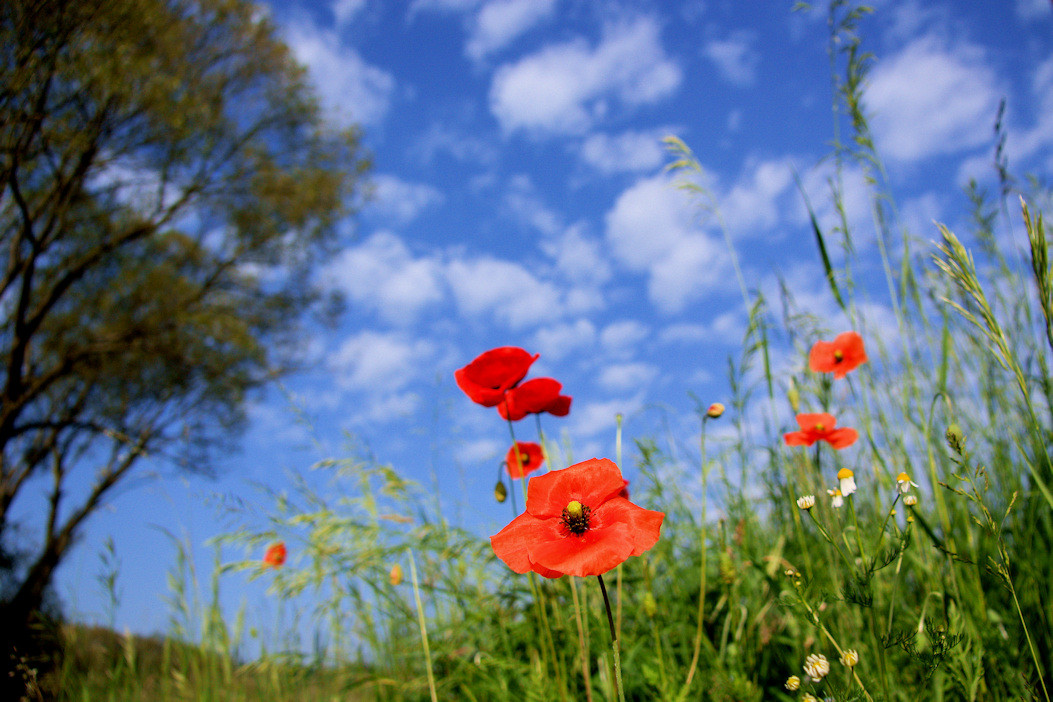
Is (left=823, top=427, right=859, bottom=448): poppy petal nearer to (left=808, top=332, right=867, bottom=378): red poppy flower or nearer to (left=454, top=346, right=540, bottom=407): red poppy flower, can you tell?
(left=808, top=332, right=867, bottom=378): red poppy flower

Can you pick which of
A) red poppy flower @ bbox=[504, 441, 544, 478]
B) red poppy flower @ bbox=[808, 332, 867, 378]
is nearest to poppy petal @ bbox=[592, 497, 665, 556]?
red poppy flower @ bbox=[504, 441, 544, 478]

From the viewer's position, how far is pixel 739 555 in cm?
179

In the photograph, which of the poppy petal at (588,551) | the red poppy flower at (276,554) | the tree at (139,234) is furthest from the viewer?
the tree at (139,234)

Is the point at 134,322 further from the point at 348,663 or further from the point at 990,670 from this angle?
the point at 990,670

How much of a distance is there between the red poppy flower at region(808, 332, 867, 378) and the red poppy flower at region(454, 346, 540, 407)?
3.25 ft

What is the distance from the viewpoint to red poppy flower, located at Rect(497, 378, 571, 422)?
1.20 m

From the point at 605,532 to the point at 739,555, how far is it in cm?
114

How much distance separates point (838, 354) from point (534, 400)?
3.26ft

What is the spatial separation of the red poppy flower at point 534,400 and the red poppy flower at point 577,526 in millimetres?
313

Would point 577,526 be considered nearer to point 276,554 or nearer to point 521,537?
point 521,537

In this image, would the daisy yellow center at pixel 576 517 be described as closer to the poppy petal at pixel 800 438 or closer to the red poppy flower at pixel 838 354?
the poppy petal at pixel 800 438

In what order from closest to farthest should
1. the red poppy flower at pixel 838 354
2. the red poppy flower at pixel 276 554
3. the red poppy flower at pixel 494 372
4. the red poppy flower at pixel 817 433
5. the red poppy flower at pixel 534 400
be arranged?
the red poppy flower at pixel 494 372, the red poppy flower at pixel 534 400, the red poppy flower at pixel 817 433, the red poppy flower at pixel 838 354, the red poppy flower at pixel 276 554

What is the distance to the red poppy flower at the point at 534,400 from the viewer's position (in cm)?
120

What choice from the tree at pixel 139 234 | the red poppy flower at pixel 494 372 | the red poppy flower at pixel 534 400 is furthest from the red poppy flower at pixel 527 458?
the tree at pixel 139 234
